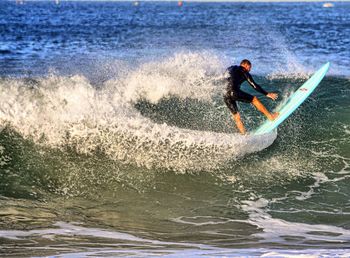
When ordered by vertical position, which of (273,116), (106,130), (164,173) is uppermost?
(273,116)

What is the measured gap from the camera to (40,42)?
33.4 metres

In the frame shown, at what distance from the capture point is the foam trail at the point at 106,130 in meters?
9.09

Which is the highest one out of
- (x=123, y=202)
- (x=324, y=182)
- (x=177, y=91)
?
(x=177, y=91)

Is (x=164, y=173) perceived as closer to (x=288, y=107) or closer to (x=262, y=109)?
(x=262, y=109)

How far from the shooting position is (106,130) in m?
9.49

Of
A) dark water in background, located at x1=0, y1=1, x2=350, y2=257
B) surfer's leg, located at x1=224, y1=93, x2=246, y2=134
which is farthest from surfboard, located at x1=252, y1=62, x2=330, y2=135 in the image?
surfer's leg, located at x1=224, y1=93, x2=246, y2=134

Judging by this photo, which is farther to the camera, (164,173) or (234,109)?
(234,109)

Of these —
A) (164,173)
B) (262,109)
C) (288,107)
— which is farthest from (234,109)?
(164,173)

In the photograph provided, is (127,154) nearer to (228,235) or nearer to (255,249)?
(228,235)

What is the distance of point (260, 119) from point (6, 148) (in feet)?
17.8

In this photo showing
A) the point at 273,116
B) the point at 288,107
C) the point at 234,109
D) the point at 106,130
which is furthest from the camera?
the point at 288,107

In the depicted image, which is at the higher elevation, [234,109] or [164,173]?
[234,109]

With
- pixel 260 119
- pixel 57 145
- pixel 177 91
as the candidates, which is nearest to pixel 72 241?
pixel 57 145

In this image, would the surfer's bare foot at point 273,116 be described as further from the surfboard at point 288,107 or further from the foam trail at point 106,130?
the foam trail at point 106,130
